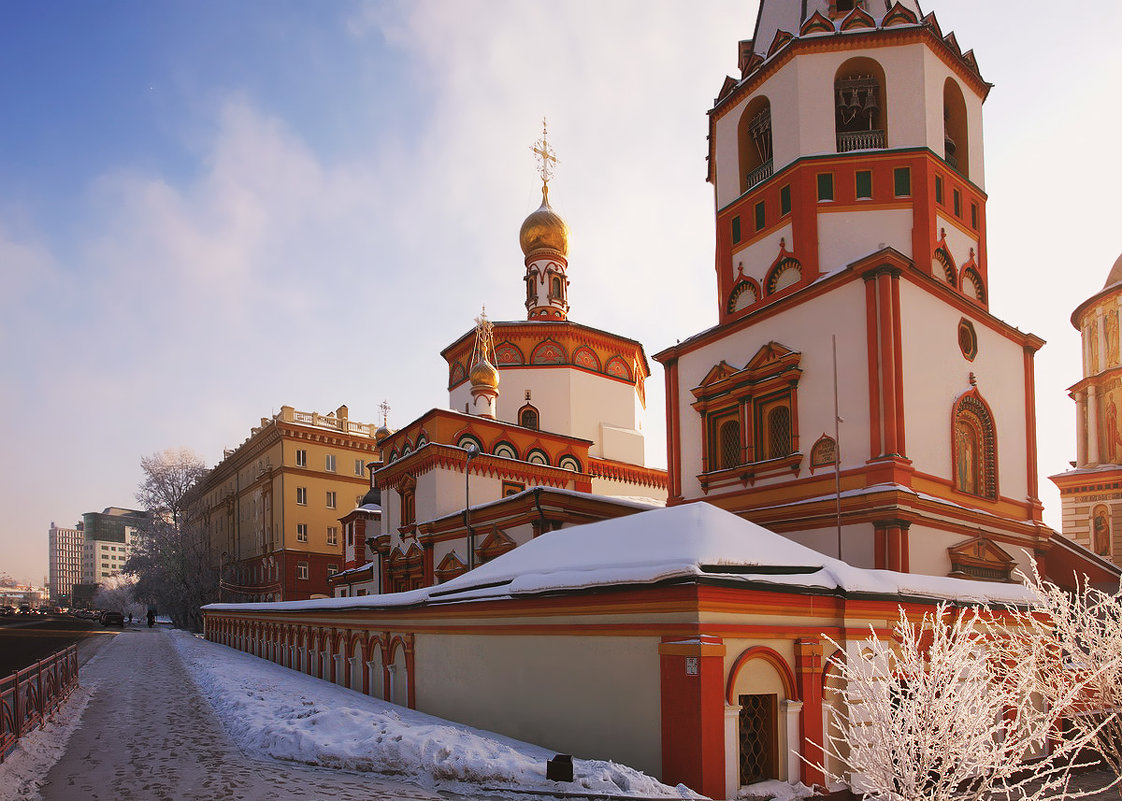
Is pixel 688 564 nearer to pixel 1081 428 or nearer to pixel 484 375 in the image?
pixel 484 375

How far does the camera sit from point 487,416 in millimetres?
28219

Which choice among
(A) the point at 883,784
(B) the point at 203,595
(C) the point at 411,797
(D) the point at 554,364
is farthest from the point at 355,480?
(A) the point at 883,784

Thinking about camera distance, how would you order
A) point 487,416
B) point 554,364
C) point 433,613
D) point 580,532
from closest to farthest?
1. point 580,532
2. point 433,613
3. point 487,416
4. point 554,364

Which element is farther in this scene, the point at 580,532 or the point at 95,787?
the point at 580,532

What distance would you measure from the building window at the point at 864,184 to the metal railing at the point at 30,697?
16845 millimetres

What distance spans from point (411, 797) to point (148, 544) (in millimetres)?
49393

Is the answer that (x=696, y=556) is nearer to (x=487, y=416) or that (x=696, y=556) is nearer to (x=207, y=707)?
(x=207, y=707)

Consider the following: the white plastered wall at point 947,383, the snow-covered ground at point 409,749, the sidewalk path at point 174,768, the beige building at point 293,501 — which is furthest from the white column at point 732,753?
the beige building at point 293,501

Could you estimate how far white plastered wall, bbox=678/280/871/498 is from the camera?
1548 cm

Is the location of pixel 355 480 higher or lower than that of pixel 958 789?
higher

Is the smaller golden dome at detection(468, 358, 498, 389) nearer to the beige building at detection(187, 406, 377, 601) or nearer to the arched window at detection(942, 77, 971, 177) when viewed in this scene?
the arched window at detection(942, 77, 971, 177)

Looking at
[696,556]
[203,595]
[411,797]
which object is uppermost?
[696,556]

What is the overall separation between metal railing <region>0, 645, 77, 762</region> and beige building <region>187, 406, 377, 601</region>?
102ft

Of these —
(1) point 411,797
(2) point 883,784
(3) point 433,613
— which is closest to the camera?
(2) point 883,784
